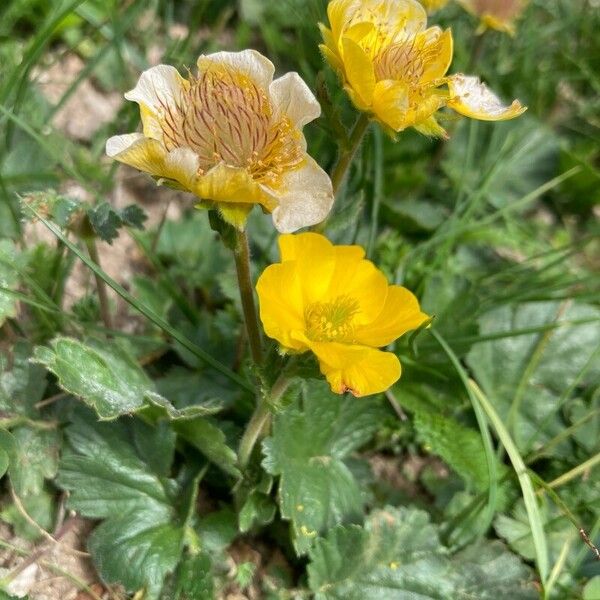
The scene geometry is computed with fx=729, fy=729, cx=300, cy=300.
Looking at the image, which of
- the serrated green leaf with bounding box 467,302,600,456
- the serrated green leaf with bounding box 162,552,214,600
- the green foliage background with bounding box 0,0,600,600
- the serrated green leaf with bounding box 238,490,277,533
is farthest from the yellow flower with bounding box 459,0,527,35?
the serrated green leaf with bounding box 162,552,214,600

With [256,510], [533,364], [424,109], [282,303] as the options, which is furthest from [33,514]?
[533,364]

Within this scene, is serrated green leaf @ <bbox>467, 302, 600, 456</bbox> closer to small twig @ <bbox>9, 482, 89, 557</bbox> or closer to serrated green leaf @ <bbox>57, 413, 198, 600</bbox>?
serrated green leaf @ <bbox>57, 413, 198, 600</bbox>

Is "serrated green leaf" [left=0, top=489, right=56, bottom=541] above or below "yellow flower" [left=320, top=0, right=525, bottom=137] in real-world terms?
below

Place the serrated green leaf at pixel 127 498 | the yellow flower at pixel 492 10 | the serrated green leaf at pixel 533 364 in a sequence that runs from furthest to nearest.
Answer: the yellow flower at pixel 492 10 → the serrated green leaf at pixel 533 364 → the serrated green leaf at pixel 127 498

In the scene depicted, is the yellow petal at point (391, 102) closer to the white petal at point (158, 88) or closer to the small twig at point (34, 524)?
the white petal at point (158, 88)

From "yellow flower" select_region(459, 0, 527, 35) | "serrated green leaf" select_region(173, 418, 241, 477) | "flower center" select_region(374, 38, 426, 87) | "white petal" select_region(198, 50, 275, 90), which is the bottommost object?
"serrated green leaf" select_region(173, 418, 241, 477)

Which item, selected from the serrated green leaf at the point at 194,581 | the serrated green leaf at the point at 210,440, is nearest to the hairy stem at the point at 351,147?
the serrated green leaf at the point at 210,440
